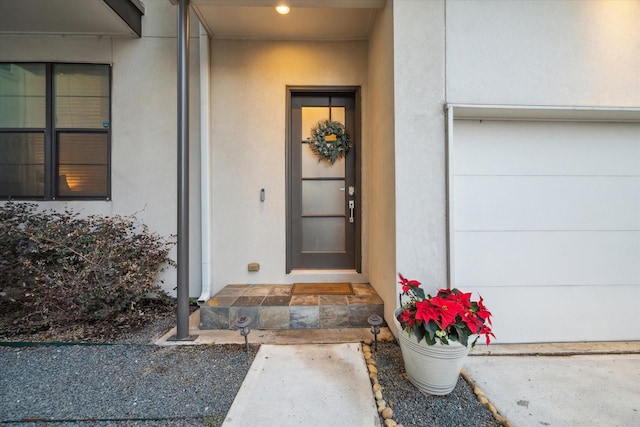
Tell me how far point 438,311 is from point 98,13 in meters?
4.11

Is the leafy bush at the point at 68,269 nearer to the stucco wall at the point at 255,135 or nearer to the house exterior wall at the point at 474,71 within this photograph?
the stucco wall at the point at 255,135

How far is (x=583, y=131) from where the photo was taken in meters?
2.23

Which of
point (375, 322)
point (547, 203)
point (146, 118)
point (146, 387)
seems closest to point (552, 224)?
point (547, 203)

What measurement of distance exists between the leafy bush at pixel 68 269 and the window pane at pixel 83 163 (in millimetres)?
525

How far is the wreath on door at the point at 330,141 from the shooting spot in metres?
3.05

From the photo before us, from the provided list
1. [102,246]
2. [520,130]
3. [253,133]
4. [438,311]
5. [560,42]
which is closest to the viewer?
[438,311]

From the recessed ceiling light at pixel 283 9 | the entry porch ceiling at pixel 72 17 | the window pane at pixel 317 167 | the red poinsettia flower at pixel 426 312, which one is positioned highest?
the entry porch ceiling at pixel 72 17

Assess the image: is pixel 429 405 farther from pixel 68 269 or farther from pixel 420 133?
pixel 68 269

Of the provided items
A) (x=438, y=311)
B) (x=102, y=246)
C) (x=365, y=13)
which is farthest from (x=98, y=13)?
(x=438, y=311)

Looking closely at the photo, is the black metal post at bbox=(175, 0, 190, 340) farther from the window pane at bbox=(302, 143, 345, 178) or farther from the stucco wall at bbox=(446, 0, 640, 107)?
the stucco wall at bbox=(446, 0, 640, 107)

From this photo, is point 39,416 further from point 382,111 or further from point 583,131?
point 583,131

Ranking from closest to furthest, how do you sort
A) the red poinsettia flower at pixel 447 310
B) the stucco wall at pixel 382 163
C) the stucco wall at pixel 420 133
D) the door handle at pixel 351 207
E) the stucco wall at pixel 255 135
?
1. the red poinsettia flower at pixel 447 310
2. the stucco wall at pixel 420 133
3. the stucco wall at pixel 382 163
4. the stucco wall at pixel 255 135
5. the door handle at pixel 351 207

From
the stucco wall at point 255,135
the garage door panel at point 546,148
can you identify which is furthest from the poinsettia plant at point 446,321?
the stucco wall at point 255,135

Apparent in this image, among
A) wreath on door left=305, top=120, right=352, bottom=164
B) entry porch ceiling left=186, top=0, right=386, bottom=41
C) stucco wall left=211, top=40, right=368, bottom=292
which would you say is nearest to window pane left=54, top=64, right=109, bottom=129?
stucco wall left=211, top=40, right=368, bottom=292
